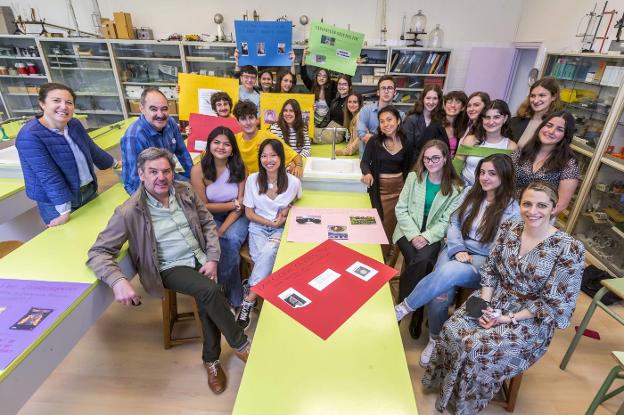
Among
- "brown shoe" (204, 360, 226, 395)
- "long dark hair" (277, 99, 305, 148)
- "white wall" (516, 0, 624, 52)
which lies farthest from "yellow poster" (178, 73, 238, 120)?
"white wall" (516, 0, 624, 52)

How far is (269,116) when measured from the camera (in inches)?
118

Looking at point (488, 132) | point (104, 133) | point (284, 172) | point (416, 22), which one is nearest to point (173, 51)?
point (104, 133)

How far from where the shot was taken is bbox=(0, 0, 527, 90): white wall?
203 inches

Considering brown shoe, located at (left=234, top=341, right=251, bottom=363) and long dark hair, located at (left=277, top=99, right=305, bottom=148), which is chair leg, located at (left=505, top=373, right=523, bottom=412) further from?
long dark hair, located at (left=277, top=99, right=305, bottom=148)

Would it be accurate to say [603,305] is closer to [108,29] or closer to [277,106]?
[277,106]

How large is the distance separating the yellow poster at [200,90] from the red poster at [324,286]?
2.14 meters

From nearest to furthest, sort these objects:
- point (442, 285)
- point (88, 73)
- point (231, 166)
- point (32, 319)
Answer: point (32, 319)
point (442, 285)
point (231, 166)
point (88, 73)

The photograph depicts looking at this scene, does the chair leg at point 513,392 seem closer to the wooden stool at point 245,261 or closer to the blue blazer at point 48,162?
the wooden stool at point 245,261

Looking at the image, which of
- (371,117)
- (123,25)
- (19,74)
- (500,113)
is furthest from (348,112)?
(19,74)

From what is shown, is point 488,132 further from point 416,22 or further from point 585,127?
point 416,22

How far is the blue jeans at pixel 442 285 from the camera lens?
1.84 m

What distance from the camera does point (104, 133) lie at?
3625 mm

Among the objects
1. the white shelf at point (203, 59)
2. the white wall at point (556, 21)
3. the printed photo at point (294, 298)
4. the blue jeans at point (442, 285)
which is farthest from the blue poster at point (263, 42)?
the white wall at point (556, 21)

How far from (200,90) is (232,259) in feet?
5.90
